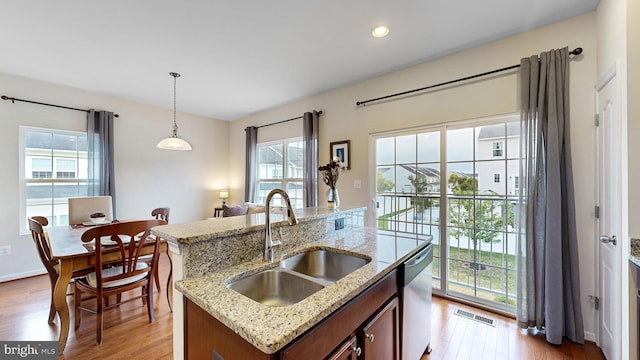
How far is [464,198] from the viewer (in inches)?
106

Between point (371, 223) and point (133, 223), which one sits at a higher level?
point (133, 223)

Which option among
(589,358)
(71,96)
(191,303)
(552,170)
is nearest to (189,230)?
(191,303)

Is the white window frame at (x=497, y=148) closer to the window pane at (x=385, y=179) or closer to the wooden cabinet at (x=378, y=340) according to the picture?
the window pane at (x=385, y=179)

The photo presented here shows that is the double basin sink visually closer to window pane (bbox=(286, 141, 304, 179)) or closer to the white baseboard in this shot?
window pane (bbox=(286, 141, 304, 179))

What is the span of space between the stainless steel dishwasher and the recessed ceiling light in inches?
74.6

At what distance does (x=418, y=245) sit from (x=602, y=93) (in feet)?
5.93

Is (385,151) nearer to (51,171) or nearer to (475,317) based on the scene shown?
(475,317)

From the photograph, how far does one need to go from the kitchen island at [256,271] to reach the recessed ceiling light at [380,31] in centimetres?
173

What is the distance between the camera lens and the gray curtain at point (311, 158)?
12.6 feet

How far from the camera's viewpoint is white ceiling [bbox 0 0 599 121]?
6.57ft

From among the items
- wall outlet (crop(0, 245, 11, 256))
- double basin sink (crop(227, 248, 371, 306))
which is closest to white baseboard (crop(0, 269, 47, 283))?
wall outlet (crop(0, 245, 11, 256))

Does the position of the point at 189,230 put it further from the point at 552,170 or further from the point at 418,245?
the point at 552,170

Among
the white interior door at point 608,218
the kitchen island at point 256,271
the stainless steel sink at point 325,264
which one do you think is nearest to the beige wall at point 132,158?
the kitchen island at point 256,271

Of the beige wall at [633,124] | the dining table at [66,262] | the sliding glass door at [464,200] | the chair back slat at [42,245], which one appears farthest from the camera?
the sliding glass door at [464,200]
